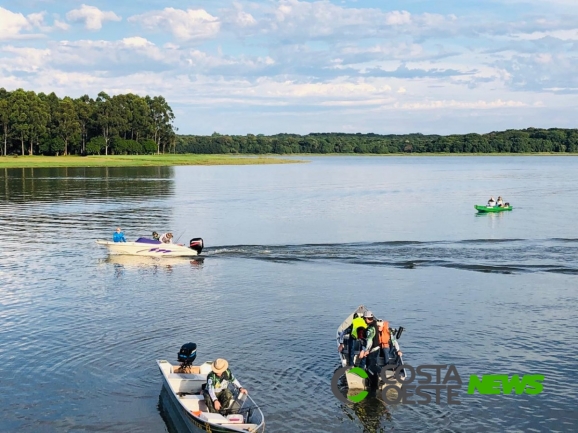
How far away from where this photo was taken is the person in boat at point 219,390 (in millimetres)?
18688

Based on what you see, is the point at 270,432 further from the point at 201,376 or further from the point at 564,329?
the point at 564,329

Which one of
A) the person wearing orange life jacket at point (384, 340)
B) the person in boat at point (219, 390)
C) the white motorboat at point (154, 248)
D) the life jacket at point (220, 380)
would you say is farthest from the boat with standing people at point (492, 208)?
the person in boat at point (219, 390)

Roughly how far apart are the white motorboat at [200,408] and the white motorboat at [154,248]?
78.6 feet

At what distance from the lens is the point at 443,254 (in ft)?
153

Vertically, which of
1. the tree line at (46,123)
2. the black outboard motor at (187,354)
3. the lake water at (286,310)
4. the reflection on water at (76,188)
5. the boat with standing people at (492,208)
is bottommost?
the lake water at (286,310)

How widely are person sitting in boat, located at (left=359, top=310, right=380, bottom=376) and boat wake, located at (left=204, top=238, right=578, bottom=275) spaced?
2059cm

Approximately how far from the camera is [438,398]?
2209 cm

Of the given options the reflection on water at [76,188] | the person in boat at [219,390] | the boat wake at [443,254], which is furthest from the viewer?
the reflection on water at [76,188]

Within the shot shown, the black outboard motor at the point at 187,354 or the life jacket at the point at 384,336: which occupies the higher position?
the life jacket at the point at 384,336

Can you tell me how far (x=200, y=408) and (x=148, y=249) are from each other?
27.7m

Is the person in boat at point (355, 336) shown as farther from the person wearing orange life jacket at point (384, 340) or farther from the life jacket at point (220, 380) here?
the life jacket at point (220, 380)

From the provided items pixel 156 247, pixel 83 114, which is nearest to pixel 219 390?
pixel 156 247

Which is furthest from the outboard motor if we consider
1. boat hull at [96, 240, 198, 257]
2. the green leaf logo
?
the green leaf logo

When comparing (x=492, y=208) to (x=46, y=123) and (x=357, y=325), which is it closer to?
(x=357, y=325)
